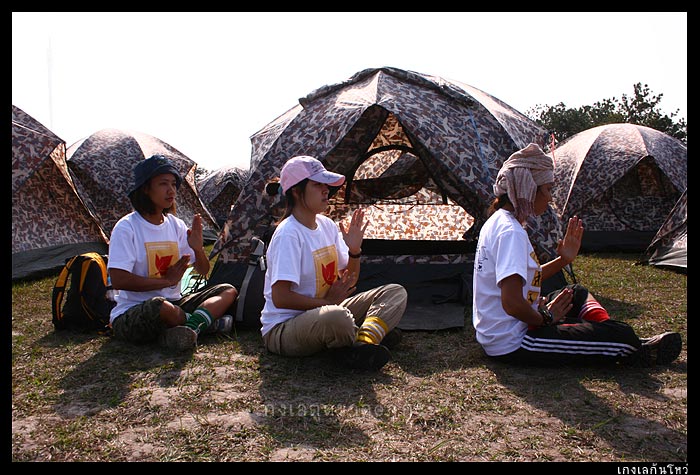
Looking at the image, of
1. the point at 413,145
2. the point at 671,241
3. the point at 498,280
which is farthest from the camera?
the point at 671,241

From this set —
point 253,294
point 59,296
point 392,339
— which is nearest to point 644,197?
point 392,339

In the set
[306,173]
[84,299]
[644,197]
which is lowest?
[644,197]

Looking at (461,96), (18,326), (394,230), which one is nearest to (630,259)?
(394,230)

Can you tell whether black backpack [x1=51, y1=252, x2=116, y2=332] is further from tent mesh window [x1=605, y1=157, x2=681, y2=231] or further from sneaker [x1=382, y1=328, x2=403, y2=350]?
tent mesh window [x1=605, y1=157, x2=681, y2=231]

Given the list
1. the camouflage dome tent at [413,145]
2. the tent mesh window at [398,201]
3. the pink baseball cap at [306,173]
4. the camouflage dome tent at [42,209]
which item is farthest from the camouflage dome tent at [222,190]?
the pink baseball cap at [306,173]

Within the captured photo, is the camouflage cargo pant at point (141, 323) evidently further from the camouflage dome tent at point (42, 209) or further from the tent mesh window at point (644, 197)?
the tent mesh window at point (644, 197)

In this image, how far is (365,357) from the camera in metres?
3.13

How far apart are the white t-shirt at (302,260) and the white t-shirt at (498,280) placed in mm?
891

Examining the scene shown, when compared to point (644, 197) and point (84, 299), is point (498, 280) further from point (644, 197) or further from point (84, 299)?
point (644, 197)

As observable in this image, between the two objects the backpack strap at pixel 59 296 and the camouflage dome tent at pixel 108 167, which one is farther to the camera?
the camouflage dome tent at pixel 108 167

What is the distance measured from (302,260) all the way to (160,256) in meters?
1.12

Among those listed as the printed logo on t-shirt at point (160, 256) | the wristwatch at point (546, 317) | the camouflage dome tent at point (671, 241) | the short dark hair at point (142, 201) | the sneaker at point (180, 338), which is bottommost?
the camouflage dome tent at point (671, 241)

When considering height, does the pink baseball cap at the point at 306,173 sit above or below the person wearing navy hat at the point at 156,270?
above

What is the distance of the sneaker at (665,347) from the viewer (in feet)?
10.4
